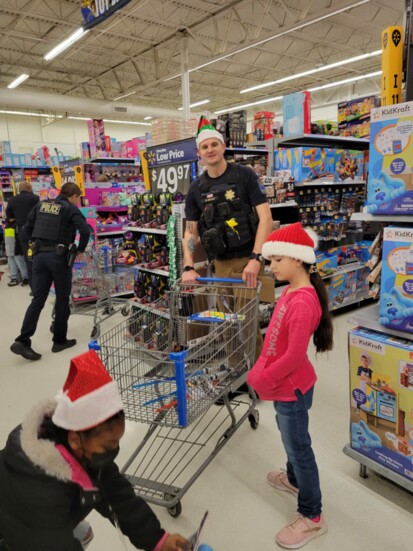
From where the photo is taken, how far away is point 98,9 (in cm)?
505

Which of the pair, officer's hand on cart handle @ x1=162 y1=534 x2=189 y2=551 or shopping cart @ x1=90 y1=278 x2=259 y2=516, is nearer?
officer's hand on cart handle @ x1=162 y1=534 x2=189 y2=551

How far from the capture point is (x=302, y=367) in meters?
1.92

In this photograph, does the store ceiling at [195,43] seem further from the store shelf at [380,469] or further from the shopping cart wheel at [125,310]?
the store shelf at [380,469]

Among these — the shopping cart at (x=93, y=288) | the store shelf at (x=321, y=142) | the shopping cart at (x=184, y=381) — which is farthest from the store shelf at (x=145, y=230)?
the store shelf at (x=321, y=142)

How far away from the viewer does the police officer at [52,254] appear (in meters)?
4.42

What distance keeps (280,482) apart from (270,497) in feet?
0.34

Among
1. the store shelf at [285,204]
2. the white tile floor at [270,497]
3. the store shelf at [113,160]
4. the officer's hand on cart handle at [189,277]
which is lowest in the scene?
the white tile floor at [270,497]

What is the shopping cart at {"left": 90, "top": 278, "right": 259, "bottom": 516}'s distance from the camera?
2.04 meters

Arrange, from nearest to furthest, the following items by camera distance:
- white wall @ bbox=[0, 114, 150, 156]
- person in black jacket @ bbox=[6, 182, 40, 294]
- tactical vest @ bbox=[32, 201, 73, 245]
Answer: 1. tactical vest @ bbox=[32, 201, 73, 245]
2. person in black jacket @ bbox=[6, 182, 40, 294]
3. white wall @ bbox=[0, 114, 150, 156]

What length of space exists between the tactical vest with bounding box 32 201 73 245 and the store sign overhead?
2390mm

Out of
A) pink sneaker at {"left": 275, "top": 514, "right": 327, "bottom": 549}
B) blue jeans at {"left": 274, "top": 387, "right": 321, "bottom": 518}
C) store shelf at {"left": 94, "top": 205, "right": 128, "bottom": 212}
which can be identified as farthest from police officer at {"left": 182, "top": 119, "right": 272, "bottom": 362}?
store shelf at {"left": 94, "top": 205, "right": 128, "bottom": 212}

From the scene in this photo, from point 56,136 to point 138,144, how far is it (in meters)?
14.6

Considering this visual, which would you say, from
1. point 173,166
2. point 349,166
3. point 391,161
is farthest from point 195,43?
point 391,161

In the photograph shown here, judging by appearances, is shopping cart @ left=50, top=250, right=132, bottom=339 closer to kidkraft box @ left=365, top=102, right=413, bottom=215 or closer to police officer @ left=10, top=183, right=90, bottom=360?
police officer @ left=10, top=183, right=90, bottom=360
